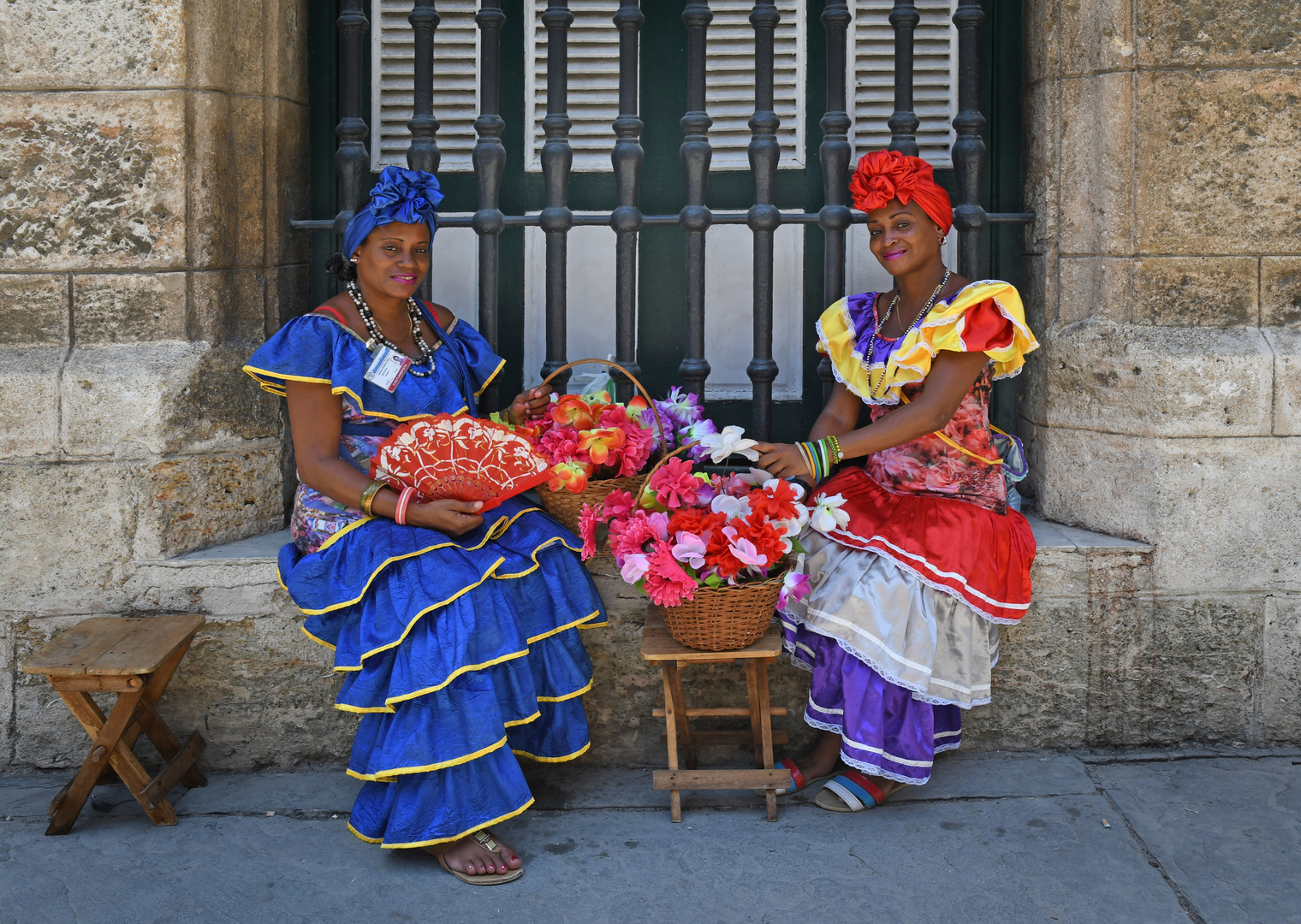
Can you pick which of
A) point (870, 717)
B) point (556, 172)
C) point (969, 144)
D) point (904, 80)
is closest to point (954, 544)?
point (870, 717)

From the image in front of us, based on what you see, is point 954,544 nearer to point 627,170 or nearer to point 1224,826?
point 1224,826

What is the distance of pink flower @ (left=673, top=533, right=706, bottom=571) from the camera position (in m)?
2.77

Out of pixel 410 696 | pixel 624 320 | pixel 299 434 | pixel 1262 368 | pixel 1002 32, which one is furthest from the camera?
pixel 1002 32

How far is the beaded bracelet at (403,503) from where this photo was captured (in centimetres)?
284

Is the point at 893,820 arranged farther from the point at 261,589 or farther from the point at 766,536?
the point at 261,589

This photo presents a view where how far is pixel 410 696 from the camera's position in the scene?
2.74m

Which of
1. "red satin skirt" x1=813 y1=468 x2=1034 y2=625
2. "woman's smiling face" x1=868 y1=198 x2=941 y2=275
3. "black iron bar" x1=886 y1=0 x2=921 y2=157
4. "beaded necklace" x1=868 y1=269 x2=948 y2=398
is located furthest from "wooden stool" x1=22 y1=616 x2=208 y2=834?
"black iron bar" x1=886 y1=0 x2=921 y2=157

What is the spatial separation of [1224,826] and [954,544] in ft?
3.21

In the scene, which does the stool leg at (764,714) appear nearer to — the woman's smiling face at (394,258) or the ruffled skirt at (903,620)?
the ruffled skirt at (903,620)

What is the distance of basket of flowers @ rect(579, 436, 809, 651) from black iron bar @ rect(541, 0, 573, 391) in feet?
2.49

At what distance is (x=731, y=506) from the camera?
113 inches

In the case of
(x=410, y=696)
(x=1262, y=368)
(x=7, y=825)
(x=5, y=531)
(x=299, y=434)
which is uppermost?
(x=1262, y=368)

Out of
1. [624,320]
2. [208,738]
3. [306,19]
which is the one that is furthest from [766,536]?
[306,19]

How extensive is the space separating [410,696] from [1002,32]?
2890mm
